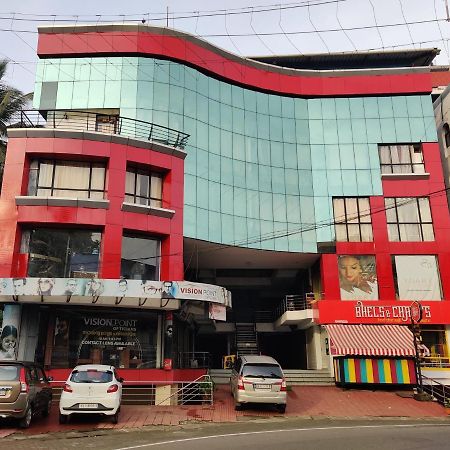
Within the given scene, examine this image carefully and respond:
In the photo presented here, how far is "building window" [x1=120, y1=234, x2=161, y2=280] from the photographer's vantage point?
22.1 metres

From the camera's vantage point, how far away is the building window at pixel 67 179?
74.3 feet

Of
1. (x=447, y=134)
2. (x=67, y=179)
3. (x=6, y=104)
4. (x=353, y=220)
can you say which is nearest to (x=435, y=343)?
(x=353, y=220)

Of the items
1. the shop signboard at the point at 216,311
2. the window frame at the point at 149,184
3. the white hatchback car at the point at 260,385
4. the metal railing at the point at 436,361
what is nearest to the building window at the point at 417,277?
the metal railing at the point at 436,361

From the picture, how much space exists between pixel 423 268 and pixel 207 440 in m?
22.6

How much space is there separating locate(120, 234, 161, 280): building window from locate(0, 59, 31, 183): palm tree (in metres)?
12.2

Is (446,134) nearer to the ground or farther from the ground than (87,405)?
farther from the ground

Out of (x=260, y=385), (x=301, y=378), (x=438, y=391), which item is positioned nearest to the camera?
(x=260, y=385)

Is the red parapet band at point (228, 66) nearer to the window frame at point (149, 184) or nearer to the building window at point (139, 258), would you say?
the window frame at point (149, 184)

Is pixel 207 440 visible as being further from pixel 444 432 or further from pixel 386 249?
pixel 386 249

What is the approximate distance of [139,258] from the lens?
22.5 meters

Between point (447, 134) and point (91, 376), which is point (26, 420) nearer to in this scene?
point (91, 376)

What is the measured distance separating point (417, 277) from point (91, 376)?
74.7 ft

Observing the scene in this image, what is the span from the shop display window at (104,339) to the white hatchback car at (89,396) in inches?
263

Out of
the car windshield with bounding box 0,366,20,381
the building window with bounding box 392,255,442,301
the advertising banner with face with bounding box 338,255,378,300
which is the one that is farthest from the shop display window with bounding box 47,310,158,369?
the building window with bounding box 392,255,442,301
